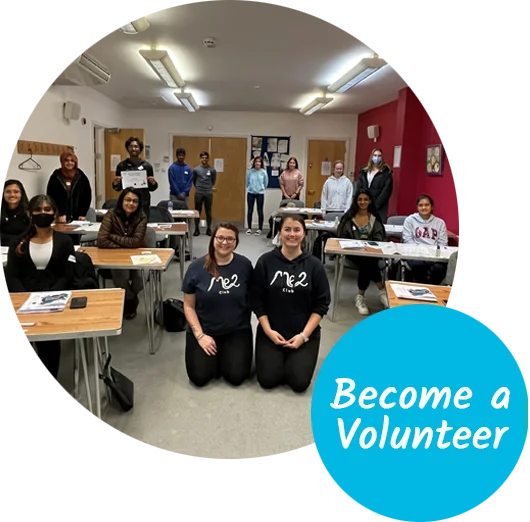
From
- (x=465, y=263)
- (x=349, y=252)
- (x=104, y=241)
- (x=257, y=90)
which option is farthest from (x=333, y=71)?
(x=465, y=263)

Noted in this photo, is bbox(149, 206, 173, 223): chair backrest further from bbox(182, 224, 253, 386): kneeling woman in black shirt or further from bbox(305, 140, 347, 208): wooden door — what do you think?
bbox(305, 140, 347, 208): wooden door

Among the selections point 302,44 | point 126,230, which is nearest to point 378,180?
point 302,44

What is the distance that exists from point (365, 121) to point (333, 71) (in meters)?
3.73

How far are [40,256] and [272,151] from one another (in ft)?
24.3

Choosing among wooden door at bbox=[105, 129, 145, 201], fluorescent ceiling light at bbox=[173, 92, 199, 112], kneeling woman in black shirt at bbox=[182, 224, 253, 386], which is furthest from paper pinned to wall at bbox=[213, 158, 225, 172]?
kneeling woman in black shirt at bbox=[182, 224, 253, 386]

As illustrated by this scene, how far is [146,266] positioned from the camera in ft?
9.61

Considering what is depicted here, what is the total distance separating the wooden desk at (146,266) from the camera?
2951mm

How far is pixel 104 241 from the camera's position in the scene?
11.2 feet

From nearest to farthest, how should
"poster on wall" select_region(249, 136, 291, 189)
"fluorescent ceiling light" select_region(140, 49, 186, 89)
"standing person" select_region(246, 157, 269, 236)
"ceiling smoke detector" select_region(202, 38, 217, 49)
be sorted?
"ceiling smoke detector" select_region(202, 38, 217, 49) < "fluorescent ceiling light" select_region(140, 49, 186, 89) < "standing person" select_region(246, 157, 269, 236) < "poster on wall" select_region(249, 136, 291, 189)

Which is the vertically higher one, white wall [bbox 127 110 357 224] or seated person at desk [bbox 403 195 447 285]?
white wall [bbox 127 110 357 224]

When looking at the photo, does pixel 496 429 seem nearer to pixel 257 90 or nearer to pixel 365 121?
pixel 257 90

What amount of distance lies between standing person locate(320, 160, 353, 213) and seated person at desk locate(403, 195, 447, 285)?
2.26 m

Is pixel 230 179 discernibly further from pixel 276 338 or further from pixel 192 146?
pixel 276 338

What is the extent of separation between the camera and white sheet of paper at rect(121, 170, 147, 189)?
445 cm
